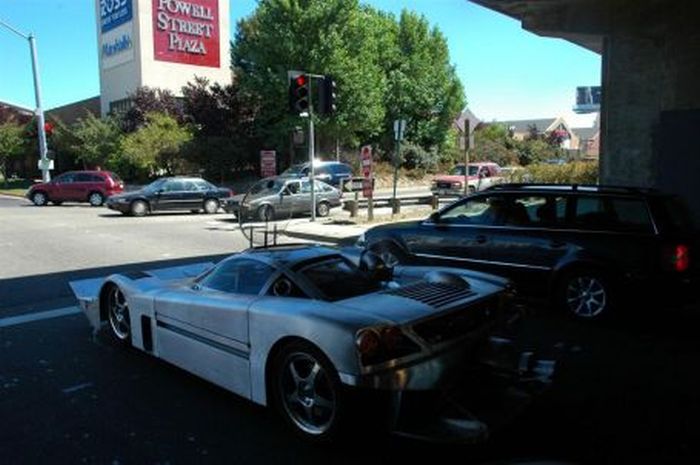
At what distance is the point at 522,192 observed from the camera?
7891mm

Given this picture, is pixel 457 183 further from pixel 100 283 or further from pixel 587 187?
pixel 100 283

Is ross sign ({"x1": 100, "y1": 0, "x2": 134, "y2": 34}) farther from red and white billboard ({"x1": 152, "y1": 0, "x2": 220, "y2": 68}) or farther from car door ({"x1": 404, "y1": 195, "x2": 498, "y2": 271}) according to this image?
car door ({"x1": 404, "y1": 195, "x2": 498, "y2": 271})

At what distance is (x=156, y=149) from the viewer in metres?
37.9

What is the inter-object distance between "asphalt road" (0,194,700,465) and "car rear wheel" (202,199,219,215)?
1617cm

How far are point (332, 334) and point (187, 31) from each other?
49.5 metres

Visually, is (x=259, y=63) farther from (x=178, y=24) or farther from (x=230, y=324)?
(x=230, y=324)

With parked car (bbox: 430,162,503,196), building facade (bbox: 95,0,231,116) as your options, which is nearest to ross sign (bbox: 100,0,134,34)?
building facade (bbox: 95,0,231,116)

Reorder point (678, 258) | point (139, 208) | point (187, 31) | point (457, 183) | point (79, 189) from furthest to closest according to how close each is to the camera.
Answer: point (187, 31), point (457, 183), point (79, 189), point (139, 208), point (678, 258)

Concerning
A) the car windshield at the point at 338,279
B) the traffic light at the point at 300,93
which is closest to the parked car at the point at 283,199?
the traffic light at the point at 300,93

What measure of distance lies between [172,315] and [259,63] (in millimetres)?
34659

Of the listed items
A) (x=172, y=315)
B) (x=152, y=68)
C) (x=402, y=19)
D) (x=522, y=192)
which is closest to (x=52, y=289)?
(x=172, y=315)

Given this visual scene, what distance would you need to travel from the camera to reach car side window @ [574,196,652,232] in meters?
6.91

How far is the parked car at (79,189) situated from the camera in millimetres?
28156

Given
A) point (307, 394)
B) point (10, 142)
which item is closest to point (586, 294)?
point (307, 394)
